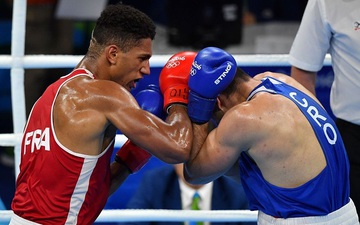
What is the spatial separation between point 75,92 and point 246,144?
63cm

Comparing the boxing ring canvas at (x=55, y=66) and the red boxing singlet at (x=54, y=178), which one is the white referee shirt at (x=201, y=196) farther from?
the red boxing singlet at (x=54, y=178)

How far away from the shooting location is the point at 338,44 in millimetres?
3355

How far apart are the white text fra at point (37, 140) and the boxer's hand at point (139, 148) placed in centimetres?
38

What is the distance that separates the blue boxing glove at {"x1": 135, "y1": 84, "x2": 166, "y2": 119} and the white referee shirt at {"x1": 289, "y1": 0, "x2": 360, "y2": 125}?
73 cm

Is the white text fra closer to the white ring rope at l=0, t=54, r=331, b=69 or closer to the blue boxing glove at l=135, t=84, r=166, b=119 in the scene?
the blue boxing glove at l=135, t=84, r=166, b=119

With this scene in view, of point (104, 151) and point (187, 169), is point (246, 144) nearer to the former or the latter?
point (187, 169)

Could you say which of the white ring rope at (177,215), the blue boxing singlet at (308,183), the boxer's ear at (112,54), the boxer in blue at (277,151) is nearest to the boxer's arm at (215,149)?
the boxer in blue at (277,151)

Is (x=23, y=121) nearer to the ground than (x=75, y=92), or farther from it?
nearer to the ground

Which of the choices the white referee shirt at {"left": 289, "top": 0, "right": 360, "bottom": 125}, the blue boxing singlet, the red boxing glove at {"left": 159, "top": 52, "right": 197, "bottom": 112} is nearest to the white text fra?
the red boxing glove at {"left": 159, "top": 52, "right": 197, "bottom": 112}

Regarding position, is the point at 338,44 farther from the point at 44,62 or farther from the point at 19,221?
the point at 19,221

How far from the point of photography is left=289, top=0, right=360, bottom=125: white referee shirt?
329 cm

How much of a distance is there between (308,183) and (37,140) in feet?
3.17

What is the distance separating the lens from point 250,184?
2.94 meters

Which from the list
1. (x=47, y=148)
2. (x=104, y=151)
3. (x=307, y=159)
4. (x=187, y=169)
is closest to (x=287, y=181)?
(x=307, y=159)
